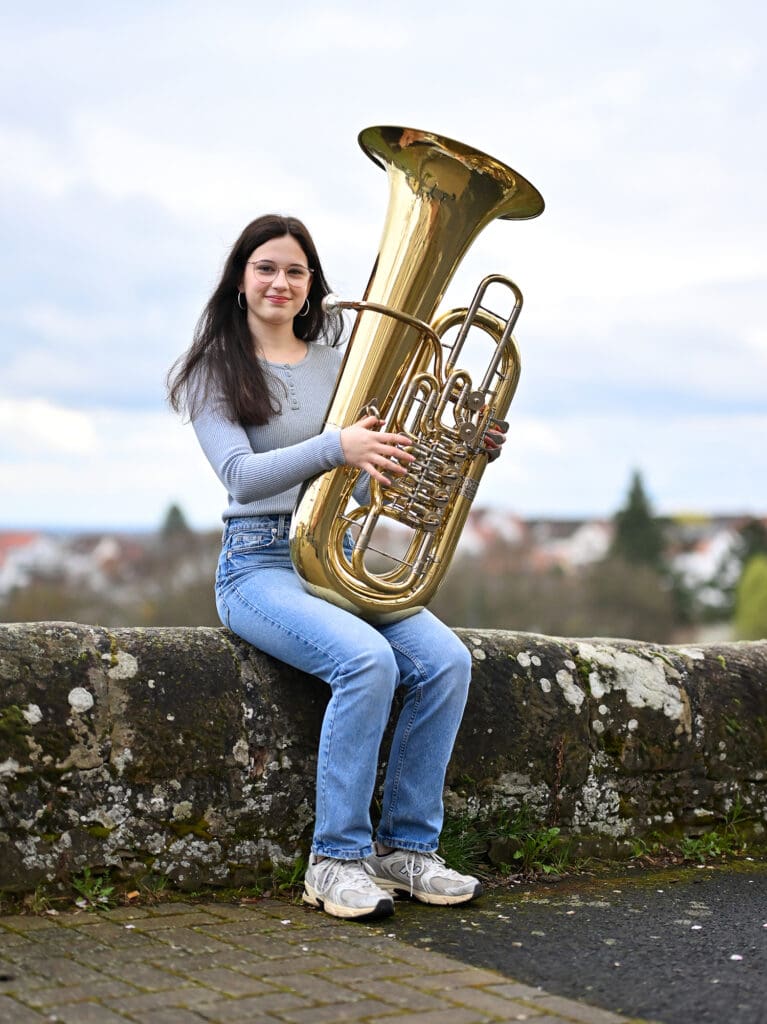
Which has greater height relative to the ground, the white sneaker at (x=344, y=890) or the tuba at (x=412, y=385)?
the tuba at (x=412, y=385)

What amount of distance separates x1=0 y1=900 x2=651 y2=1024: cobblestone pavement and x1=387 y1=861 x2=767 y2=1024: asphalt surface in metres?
0.11

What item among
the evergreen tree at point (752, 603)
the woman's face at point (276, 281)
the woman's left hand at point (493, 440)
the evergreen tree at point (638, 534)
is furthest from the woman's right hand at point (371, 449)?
the evergreen tree at point (638, 534)

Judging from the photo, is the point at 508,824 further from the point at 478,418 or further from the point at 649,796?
the point at 478,418

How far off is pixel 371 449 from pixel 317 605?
462mm

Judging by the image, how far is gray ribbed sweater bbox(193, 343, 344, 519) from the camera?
3.66m

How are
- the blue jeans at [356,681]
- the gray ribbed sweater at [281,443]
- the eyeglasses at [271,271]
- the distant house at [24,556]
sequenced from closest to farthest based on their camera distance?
1. the blue jeans at [356,681]
2. the gray ribbed sweater at [281,443]
3. the eyeglasses at [271,271]
4. the distant house at [24,556]

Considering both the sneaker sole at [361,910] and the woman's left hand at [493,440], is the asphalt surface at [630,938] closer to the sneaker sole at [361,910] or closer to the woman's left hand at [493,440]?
the sneaker sole at [361,910]

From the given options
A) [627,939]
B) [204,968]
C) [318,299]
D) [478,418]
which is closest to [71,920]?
[204,968]

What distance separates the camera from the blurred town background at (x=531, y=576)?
53.6 metres

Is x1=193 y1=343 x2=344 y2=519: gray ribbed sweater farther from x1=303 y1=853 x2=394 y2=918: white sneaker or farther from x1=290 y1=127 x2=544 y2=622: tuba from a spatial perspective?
x1=303 y1=853 x2=394 y2=918: white sneaker

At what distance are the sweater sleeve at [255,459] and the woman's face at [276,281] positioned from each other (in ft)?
1.31

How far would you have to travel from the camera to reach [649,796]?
14.2 ft

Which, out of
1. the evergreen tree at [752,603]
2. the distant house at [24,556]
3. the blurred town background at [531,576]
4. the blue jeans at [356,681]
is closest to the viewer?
the blue jeans at [356,681]

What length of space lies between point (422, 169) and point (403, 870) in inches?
78.2
